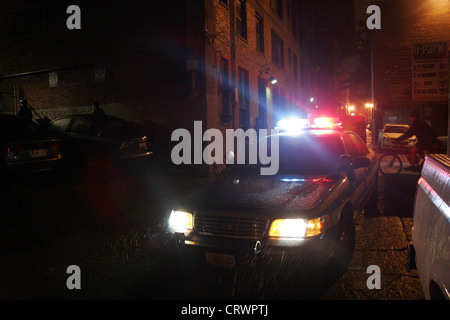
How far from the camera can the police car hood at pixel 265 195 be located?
3.06 metres

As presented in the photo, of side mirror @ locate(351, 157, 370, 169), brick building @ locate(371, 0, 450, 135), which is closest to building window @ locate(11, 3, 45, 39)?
side mirror @ locate(351, 157, 370, 169)

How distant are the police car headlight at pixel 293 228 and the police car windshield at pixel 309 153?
1276 mm

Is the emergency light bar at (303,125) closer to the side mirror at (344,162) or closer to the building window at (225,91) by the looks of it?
the side mirror at (344,162)

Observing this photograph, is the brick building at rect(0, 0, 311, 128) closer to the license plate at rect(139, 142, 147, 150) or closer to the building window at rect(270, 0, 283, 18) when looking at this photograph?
the license plate at rect(139, 142, 147, 150)

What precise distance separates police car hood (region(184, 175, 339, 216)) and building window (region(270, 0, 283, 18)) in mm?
17362

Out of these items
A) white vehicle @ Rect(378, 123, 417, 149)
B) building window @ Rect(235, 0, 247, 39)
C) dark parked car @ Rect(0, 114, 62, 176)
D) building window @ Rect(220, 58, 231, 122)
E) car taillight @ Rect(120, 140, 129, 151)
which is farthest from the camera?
white vehicle @ Rect(378, 123, 417, 149)

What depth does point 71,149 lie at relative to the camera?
7289 millimetres

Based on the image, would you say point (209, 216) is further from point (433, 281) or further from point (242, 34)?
point (242, 34)

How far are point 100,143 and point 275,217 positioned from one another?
589cm

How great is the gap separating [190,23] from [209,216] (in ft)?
28.0

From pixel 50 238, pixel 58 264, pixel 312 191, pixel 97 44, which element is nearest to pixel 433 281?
pixel 312 191

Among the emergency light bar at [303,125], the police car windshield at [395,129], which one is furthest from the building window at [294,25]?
the emergency light bar at [303,125]

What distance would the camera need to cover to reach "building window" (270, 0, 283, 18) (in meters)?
18.9

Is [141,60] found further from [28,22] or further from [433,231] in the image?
[433,231]
